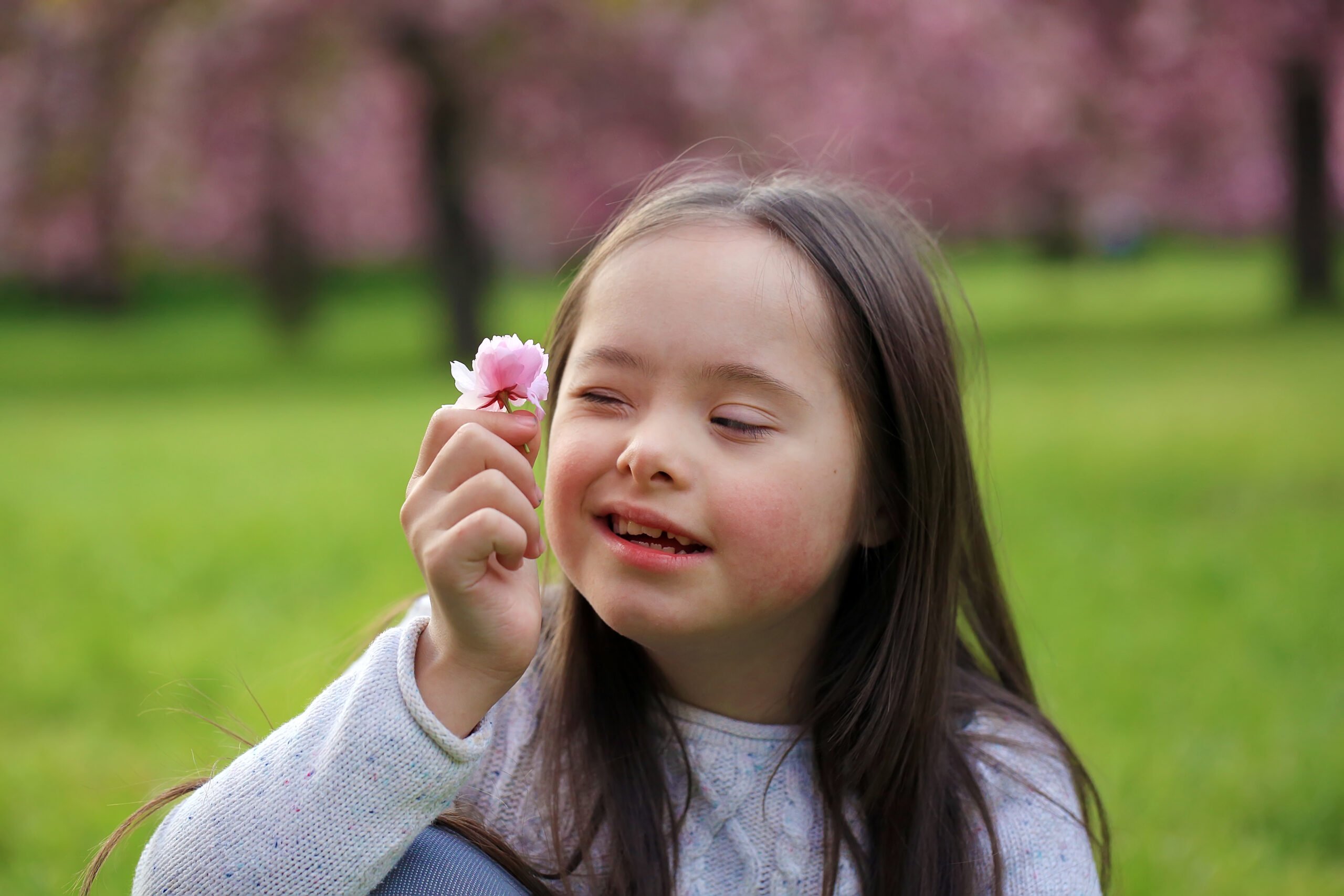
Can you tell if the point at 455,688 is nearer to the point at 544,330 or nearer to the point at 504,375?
the point at 504,375

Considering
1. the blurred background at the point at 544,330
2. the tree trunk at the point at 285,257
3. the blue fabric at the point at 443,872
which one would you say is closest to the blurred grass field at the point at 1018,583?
the blurred background at the point at 544,330

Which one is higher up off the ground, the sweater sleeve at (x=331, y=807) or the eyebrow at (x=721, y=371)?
the eyebrow at (x=721, y=371)

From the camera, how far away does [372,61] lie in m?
14.4

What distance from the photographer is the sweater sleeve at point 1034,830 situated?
1801 mm

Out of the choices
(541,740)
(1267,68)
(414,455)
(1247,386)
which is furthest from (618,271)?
(1267,68)

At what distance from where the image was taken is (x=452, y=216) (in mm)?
15008

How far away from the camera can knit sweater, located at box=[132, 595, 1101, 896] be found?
157 centimetres

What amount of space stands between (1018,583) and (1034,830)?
3173mm

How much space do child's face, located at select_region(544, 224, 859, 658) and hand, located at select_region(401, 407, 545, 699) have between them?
0.30 ft

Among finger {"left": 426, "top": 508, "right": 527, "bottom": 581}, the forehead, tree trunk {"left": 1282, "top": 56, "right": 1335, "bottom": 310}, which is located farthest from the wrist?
tree trunk {"left": 1282, "top": 56, "right": 1335, "bottom": 310}

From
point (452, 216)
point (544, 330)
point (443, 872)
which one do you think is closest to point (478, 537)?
point (443, 872)

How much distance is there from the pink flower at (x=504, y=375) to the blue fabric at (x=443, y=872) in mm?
569

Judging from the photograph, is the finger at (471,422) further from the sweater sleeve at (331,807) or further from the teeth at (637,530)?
the sweater sleeve at (331,807)

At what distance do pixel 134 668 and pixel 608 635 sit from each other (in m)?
2.54
